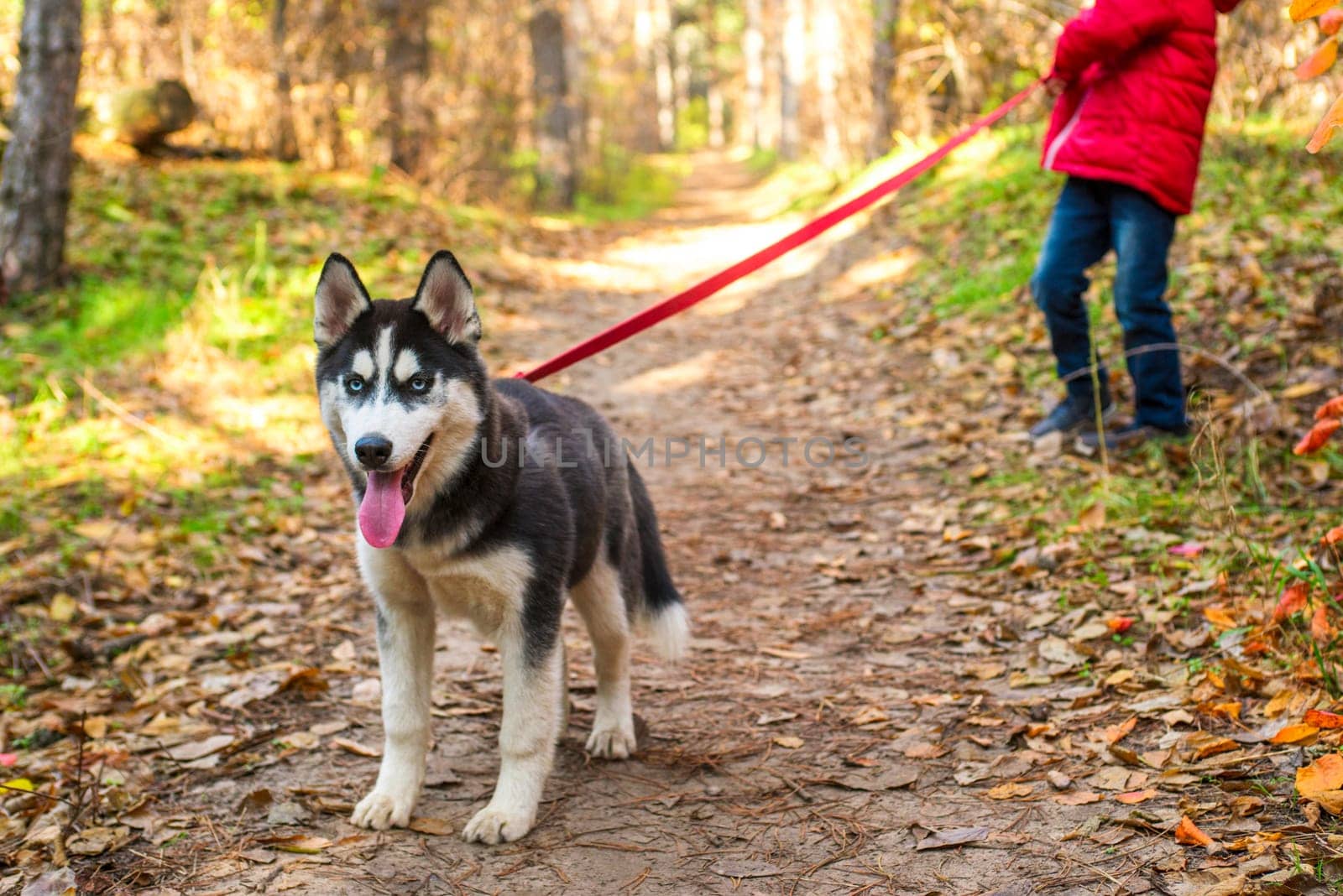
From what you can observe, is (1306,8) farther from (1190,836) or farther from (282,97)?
(282,97)

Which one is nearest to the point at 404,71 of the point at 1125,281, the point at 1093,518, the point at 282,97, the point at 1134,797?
the point at 282,97

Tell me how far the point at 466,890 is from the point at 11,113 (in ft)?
26.3

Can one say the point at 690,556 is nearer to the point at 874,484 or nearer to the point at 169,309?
the point at 874,484

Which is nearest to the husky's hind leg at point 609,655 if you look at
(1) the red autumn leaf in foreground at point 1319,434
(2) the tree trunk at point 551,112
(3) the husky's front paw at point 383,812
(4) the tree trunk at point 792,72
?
(3) the husky's front paw at point 383,812

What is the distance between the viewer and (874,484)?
6.22 meters

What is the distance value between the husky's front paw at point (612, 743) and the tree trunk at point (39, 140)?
7.07 meters

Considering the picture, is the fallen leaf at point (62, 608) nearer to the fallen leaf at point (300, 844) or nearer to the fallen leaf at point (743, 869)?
the fallen leaf at point (300, 844)

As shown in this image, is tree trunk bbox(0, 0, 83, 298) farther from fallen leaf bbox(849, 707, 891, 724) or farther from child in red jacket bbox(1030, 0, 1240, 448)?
fallen leaf bbox(849, 707, 891, 724)

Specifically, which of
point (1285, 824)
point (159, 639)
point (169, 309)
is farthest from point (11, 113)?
point (1285, 824)

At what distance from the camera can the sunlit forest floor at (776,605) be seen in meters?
2.96

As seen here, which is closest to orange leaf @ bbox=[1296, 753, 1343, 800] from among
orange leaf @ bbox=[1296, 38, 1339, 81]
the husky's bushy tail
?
orange leaf @ bbox=[1296, 38, 1339, 81]

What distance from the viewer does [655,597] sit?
3857 millimetres

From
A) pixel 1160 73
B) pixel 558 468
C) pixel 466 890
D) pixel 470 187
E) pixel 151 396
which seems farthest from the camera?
pixel 470 187

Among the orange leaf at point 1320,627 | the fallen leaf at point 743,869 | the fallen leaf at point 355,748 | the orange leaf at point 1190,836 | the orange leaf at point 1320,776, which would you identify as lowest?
the fallen leaf at point 355,748
